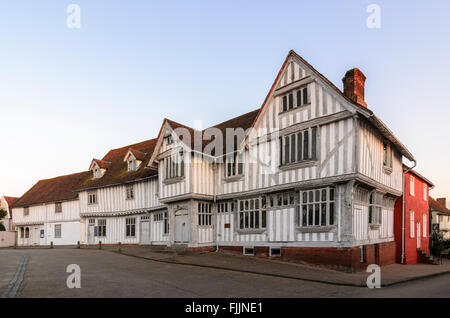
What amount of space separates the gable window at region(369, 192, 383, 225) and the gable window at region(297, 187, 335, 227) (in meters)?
3.01

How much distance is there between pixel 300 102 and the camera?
60.0ft

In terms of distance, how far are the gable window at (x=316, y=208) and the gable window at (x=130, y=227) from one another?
54.2ft

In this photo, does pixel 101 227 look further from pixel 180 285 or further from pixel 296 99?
pixel 180 285

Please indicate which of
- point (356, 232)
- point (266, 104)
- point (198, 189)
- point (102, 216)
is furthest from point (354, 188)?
point (102, 216)

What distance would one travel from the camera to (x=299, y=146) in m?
18.1

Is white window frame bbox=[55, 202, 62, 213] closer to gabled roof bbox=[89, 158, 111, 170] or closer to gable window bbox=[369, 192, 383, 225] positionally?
gabled roof bbox=[89, 158, 111, 170]

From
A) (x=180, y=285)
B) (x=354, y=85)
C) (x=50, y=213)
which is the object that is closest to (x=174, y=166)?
(x=354, y=85)

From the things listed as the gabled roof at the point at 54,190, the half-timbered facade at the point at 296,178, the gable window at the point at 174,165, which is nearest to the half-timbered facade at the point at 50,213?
the gabled roof at the point at 54,190

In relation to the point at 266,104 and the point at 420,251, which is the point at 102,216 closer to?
the point at 266,104

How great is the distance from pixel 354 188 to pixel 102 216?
23.7 metres

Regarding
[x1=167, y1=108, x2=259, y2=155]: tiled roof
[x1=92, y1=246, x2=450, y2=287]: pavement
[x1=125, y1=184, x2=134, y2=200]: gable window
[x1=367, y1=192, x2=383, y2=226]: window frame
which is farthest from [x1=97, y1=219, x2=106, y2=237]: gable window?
[x1=367, y1=192, x2=383, y2=226]: window frame

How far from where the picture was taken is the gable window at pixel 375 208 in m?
18.5

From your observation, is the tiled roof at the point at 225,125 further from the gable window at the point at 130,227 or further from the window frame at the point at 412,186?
the window frame at the point at 412,186

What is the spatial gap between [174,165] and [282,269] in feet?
33.7
